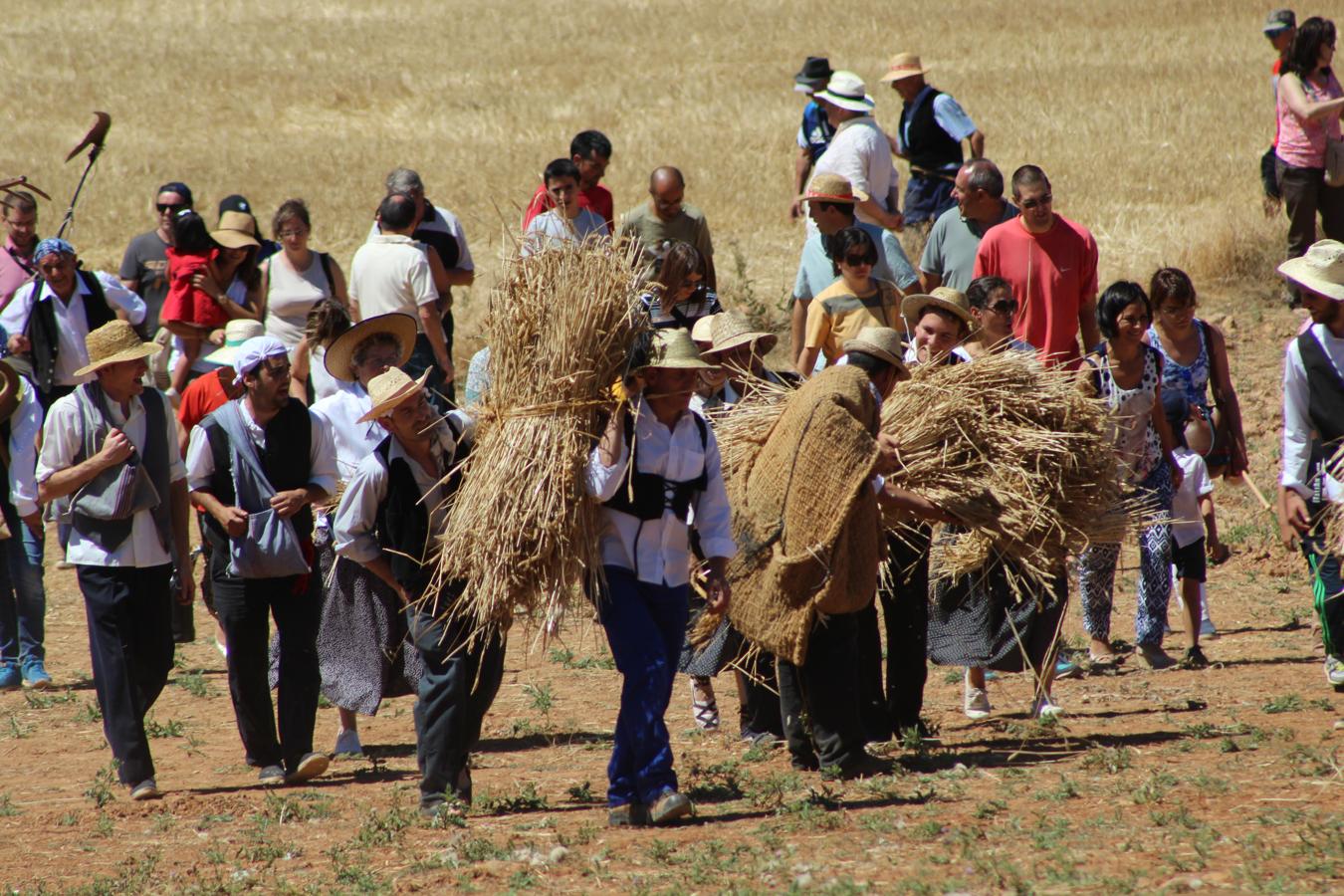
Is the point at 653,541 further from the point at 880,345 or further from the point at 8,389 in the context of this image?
the point at 8,389

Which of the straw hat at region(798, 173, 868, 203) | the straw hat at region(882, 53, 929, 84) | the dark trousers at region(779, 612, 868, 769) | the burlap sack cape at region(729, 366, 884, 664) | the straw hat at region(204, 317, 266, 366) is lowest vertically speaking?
the dark trousers at region(779, 612, 868, 769)

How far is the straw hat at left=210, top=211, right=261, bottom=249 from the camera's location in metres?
10.6

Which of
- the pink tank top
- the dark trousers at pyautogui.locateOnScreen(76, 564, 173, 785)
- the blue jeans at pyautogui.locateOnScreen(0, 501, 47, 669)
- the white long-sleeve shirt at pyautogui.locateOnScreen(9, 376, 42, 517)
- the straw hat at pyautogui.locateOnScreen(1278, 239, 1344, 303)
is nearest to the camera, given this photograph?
the straw hat at pyautogui.locateOnScreen(1278, 239, 1344, 303)

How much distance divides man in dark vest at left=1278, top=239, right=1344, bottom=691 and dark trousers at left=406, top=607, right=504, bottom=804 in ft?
10.8

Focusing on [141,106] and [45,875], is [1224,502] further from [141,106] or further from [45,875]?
[141,106]

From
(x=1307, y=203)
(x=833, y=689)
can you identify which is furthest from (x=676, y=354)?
(x=1307, y=203)

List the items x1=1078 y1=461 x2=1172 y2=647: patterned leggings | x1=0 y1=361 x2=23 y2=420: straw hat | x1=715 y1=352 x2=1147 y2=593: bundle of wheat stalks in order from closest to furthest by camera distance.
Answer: x1=715 y1=352 x2=1147 y2=593: bundle of wheat stalks → x1=1078 y1=461 x2=1172 y2=647: patterned leggings → x1=0 y1=361 x2=23 y2=420: straw hat

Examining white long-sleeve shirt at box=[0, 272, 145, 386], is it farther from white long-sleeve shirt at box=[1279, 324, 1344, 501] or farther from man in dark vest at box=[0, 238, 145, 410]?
white long-sleeve shirt at box=[1279, 324, 1344, 501]

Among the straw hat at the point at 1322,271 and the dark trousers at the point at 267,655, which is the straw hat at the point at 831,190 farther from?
the dark trousers at the point at 267,655

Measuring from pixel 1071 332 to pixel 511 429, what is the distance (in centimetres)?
415

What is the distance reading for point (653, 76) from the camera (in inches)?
1038

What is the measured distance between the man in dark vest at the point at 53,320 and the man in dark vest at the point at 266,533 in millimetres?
2983

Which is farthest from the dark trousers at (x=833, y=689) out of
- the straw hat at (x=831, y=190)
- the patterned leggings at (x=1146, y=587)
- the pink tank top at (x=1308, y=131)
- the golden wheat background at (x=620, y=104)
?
the golden wheat background at (x=620, y=104)

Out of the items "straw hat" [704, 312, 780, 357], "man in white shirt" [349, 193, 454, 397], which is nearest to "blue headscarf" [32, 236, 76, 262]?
"man in white shirt" [349, 193, 454, 397]
